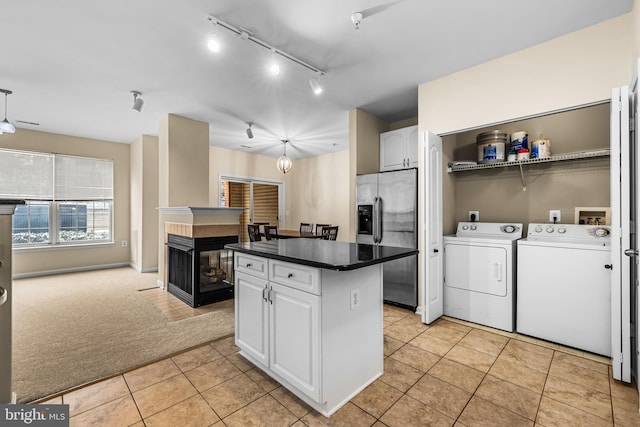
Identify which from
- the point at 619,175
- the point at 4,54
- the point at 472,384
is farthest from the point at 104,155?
the point at 619,175

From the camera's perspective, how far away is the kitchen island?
1691 millimetres

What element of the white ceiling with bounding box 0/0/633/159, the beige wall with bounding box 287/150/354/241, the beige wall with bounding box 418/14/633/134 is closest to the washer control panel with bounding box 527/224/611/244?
the beige wall with bounding box 418/14/633/134

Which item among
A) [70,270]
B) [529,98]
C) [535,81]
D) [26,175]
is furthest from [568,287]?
[26,175]

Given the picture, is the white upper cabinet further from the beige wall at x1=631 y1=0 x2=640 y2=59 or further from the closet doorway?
the closet doorway

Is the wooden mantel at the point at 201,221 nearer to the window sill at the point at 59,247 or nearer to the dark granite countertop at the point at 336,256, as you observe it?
the dark granite countertop at the point at 336,256

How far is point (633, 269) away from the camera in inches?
80.7

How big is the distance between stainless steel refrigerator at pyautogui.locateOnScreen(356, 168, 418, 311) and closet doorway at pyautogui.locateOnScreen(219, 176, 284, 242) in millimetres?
4238

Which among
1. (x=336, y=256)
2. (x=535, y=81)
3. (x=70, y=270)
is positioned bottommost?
(x=70, y=270)

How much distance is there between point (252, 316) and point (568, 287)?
2.74m

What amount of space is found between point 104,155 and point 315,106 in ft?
15.4

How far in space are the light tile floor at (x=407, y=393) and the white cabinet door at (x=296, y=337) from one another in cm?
17

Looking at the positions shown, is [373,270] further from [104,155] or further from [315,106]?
[104,155]

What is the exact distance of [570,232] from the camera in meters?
2.80

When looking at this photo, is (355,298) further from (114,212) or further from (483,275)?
(114,212)
